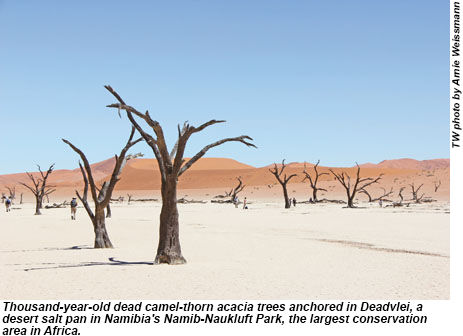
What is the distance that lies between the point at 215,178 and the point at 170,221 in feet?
368

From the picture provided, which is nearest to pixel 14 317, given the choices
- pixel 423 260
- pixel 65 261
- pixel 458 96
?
pixel 65 261

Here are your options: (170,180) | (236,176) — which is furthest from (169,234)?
(236,176)

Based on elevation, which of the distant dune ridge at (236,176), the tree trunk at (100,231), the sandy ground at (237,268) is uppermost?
the distant dune ridge at (236,176)

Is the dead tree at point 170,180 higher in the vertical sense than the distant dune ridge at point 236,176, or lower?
lower

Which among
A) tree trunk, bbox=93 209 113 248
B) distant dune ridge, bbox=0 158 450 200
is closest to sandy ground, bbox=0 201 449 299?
tree trunk, bbox=93 209 113 248

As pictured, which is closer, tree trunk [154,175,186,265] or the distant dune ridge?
tree trunk [154,175,186,265]

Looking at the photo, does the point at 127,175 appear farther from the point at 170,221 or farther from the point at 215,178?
the point at 170,221

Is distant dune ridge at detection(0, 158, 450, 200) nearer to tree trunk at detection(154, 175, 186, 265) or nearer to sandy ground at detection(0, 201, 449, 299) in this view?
sandy ground at detection(0, 201, 449, 299)

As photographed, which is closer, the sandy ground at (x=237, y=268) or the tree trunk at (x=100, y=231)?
the sandy ground at (x=237, y=268)

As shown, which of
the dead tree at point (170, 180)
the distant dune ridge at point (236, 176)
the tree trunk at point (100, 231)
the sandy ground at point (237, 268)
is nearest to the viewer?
the sandy ground at point (237, 268)

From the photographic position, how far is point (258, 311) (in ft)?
25.4

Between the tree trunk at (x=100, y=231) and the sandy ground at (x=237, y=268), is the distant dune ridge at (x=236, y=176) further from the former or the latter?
the tree trunk at (x=100, y=231)

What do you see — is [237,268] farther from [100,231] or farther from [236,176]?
[236,176]

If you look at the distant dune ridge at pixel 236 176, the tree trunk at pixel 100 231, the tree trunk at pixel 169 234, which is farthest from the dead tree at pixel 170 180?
the distant dune ridge at pixel 236 176
